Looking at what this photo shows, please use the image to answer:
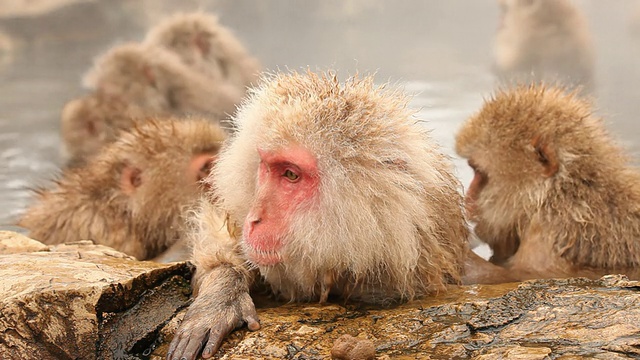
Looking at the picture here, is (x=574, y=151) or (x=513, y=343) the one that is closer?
(x=513, y=343)

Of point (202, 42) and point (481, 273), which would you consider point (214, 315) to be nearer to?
point (481, 273)

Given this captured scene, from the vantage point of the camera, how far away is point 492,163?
4305mm

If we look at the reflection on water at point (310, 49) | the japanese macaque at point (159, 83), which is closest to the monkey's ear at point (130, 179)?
the reflection on water at point (310, 49)

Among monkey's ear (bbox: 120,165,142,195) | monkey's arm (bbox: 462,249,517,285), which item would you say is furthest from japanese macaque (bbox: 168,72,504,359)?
monkey's ear (bbox: 120,165,142,195)

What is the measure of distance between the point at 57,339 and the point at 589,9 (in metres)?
5.23

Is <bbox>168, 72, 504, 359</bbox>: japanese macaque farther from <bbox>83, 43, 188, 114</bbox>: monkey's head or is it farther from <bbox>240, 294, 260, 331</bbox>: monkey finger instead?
<bbox>83, 43, 188, 114</bbox>: monkey's head

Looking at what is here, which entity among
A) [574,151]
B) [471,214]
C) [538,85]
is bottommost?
[471,214]

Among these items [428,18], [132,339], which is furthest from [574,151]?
[428,18]

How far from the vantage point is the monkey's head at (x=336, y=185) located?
9.41 ft

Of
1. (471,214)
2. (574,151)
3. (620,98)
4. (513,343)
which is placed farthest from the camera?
(620,98)

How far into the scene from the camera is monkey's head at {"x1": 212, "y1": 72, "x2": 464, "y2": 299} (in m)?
2.87

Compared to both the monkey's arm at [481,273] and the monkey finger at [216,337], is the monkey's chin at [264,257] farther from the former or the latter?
the monkey's arm at [481,273]

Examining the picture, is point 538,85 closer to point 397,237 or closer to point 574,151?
point 574,151

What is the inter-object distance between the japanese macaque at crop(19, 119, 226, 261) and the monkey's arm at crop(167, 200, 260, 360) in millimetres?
1060
